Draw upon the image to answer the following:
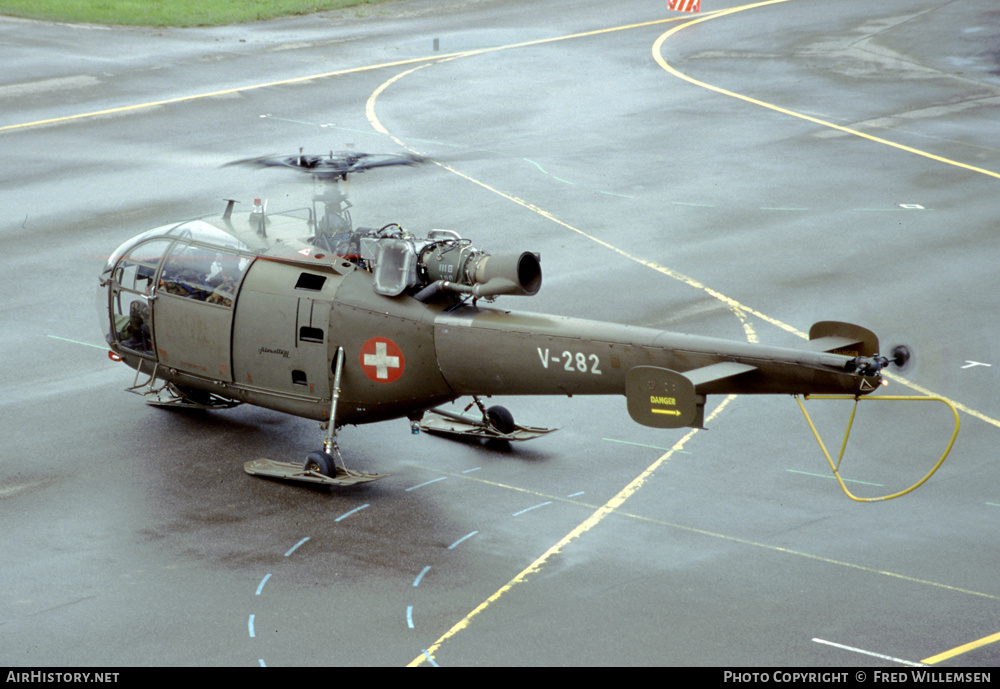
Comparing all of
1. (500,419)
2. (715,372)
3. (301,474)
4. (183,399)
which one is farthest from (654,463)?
(183,399)

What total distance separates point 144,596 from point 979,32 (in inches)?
1805

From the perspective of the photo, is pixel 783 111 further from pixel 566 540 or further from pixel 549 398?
pixel 566 540

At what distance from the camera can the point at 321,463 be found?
17484 mm

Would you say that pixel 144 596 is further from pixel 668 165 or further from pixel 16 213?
pixel 668 165

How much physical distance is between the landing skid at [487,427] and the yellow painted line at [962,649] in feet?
24.7

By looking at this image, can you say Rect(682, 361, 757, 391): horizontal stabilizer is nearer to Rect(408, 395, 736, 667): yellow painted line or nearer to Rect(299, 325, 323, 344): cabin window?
Rect(408, 395, 736, 667): yellow painted line

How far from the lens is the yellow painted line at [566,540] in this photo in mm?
13906

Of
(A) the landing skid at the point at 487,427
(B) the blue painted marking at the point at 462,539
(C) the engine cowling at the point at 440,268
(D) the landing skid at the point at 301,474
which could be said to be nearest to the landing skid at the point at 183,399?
(D) the landing skid at the point at 301,474

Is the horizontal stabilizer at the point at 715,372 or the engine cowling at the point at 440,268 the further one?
the engine cowling at the point at 440,268

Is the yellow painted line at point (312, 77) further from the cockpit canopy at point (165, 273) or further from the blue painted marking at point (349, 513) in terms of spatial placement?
the blue painted marking at point (349, 513)

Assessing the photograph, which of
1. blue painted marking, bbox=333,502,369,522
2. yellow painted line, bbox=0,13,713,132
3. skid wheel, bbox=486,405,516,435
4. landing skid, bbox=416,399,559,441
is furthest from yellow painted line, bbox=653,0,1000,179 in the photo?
blue painted marking, bbox=333,502,369,522

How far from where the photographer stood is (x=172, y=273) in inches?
751

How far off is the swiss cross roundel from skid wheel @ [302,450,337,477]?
133cm

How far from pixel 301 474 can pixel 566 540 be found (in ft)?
13.5
